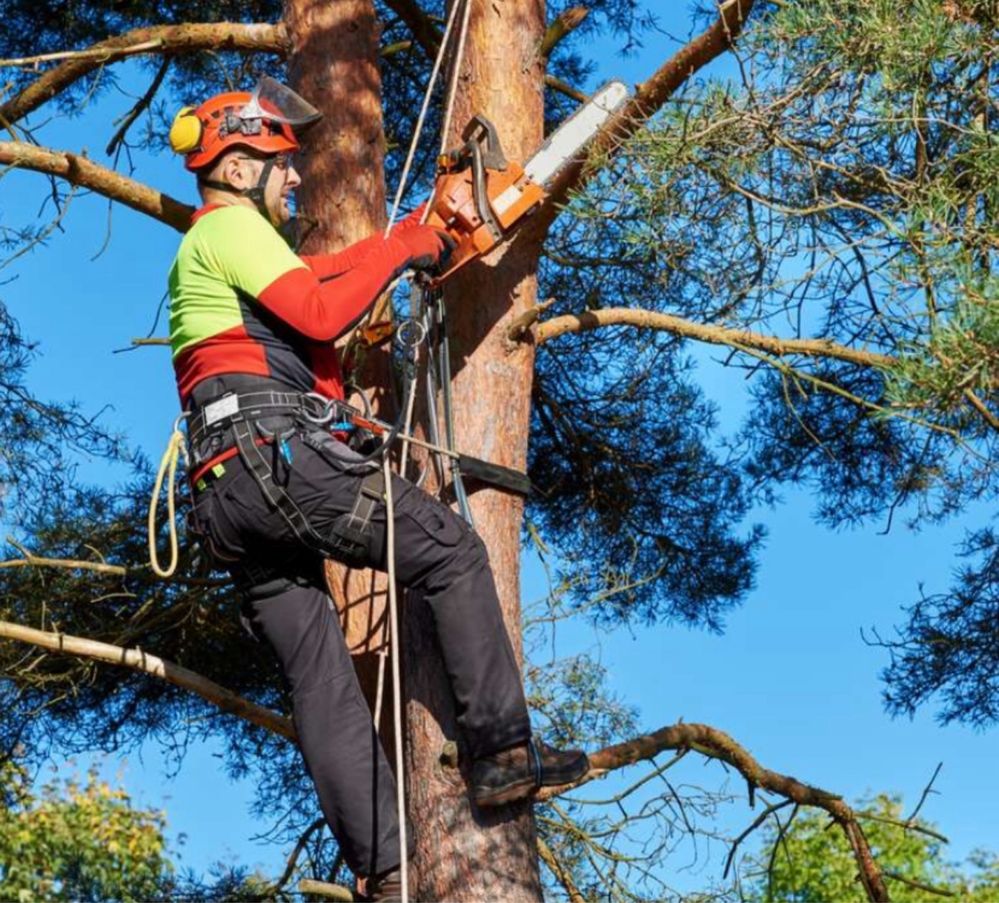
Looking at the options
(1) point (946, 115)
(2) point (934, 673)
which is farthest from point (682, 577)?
(1) point (946, 115)

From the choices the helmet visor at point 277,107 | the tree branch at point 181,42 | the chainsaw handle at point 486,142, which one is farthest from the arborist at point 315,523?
the tree branch at point 181,42

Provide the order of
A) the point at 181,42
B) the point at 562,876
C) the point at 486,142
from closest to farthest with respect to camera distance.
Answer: the point at 486,142 < the point at 181,42 < the point at 562,876

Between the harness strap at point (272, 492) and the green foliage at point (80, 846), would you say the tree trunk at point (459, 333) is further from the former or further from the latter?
the green foliage at point (80, 846)

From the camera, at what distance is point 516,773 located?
4.20m

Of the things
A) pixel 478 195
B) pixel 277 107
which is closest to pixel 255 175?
pixel 277 107

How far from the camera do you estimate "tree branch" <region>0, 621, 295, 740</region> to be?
194 inches

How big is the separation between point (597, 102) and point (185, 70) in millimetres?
3812

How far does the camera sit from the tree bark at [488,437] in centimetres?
432

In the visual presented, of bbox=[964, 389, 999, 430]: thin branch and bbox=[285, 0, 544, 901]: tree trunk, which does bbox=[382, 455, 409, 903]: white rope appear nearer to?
bbox=[285, 0, 544, 901]: tree trunk

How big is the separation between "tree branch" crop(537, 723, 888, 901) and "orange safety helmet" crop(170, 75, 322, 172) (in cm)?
211

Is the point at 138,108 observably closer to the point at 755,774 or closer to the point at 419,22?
the point at 419,22

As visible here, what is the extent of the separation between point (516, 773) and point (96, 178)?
2500mm

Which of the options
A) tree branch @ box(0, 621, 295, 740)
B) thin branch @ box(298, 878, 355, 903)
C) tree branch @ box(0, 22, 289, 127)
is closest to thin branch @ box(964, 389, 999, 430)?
thin branch @ box(298, 878, 355, 903)

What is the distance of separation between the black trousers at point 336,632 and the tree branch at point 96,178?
163cm
